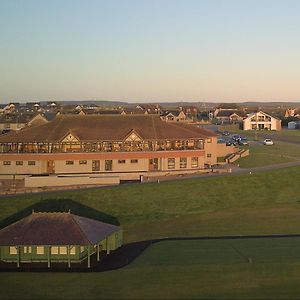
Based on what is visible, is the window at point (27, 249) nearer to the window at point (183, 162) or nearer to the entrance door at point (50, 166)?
the entrance door at point (50, 166)

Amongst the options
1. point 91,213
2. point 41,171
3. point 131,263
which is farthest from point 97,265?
point 41,171

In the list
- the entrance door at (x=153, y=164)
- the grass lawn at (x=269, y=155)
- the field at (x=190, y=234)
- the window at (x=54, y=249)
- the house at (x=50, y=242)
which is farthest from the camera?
the grass lawn at (x=269, y=155)

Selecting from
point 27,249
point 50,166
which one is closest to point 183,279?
point 27,249

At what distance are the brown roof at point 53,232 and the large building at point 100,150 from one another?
21.0 m

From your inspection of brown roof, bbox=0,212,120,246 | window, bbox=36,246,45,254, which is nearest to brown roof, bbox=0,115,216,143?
brown roof, bbox=0,212,120,246

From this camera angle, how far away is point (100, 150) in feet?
177

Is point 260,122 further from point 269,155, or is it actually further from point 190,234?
point 190,234

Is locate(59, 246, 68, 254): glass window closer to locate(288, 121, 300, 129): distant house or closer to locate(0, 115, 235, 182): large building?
locate(0, 115, 235, 182): large building

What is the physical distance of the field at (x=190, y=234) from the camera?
24203mm

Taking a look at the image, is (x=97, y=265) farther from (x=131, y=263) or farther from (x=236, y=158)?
(x=236, y=158)

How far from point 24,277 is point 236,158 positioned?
1543 inches

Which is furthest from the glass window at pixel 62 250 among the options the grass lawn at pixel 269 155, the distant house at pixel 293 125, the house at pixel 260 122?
the distant house at pixel 293 125

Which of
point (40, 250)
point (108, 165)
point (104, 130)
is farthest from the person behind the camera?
point (104, 130)

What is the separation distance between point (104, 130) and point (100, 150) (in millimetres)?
3210
